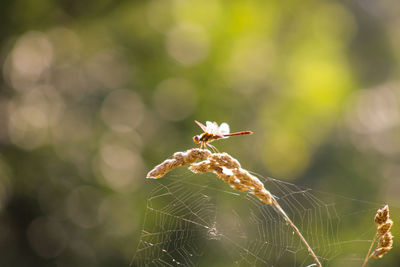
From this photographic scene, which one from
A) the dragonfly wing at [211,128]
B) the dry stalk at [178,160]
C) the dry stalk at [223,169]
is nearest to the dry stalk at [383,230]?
the dry stalk at [223,169]

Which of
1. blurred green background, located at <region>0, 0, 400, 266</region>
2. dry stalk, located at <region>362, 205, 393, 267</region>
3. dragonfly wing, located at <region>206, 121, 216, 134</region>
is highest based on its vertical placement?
dragonfly wing, located at <region>206, 121, 216, 134</region>

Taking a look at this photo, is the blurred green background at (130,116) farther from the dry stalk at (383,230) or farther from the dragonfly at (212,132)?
the dry stalk at (383,230)

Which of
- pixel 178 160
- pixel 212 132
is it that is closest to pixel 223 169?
pixel 178 160

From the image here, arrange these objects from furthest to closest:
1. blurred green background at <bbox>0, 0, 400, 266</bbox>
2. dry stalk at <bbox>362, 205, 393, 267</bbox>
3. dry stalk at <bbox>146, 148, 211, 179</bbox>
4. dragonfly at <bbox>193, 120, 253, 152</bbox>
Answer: blurred green background at <bbox>0, 0, 400, 266</bbox> < dragonfly at <bbox>193, 120, 253, 152</bbox> < dry stalk at <bbox>146, 148, 211, 179</bbox> < dry stalk at <bbox>362, 205, 393, 267</bbox>

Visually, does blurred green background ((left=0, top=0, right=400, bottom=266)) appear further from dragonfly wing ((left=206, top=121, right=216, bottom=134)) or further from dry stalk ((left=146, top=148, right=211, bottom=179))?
dry stalk ((left=146, top=148, right=211, bottom=179))

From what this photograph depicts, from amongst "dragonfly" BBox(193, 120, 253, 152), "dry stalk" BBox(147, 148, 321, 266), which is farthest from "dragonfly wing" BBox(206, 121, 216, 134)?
"dry stalk" BBox(147, 148, 321, 266)

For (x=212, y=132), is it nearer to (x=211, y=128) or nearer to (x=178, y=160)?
(x=211, y=128)
